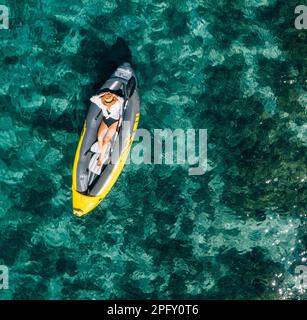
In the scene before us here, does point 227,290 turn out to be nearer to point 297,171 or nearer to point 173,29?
point 297,171

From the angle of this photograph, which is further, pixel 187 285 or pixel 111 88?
pixel 187 285

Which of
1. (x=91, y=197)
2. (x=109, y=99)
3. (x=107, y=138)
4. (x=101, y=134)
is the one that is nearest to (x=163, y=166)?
(x=107, y=138)

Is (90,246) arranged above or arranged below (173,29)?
below

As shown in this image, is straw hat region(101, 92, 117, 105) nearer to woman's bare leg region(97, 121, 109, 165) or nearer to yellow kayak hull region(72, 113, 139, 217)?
woman's bare leg region(97, 121, 109, 165)

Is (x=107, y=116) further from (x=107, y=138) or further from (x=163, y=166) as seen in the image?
(x=163, y=166)

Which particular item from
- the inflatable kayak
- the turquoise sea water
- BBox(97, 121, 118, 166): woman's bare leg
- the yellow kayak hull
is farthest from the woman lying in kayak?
the turquoise sea water

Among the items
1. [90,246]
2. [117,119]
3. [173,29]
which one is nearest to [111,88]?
[117,119]
